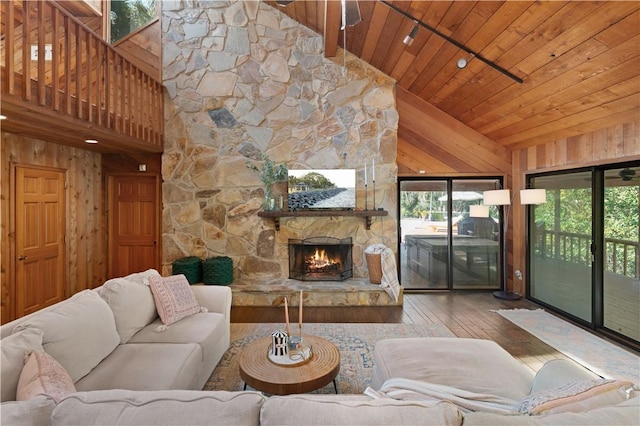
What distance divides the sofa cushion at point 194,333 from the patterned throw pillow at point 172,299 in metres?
0.06

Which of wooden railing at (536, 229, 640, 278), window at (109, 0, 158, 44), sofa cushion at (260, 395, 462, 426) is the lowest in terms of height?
sofa cushion at (260, 395, 462, 426)

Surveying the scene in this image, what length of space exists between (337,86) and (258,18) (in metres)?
1.64

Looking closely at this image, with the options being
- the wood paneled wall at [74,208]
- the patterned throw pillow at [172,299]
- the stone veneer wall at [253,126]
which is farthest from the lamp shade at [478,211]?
the wood paneled wall at [74,208]

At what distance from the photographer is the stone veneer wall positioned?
504cm

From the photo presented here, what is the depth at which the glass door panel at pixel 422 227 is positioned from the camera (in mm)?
5328

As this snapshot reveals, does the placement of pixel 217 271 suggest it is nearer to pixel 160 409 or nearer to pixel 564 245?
pixel 160 409

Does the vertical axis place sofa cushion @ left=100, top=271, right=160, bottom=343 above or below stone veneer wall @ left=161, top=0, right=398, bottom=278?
below

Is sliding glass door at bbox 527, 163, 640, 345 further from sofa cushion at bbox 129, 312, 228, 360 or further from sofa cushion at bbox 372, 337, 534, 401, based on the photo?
sofa cushion at bbox 129, 312, 228, 360

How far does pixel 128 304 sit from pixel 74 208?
3.20 meters

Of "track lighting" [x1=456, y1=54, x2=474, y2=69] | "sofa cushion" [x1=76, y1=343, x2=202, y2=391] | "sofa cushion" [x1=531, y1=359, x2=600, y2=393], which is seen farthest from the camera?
"track lighting" [x1=456, y1=54, x2=474, y2=69]

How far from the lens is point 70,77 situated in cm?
338

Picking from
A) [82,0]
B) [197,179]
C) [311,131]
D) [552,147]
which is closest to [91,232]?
[197,179]

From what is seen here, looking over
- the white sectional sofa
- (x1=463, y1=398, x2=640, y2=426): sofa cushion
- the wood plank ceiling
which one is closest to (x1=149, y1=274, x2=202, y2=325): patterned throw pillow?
the white sectional sofa

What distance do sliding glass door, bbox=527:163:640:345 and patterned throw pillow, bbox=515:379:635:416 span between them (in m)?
3.10
